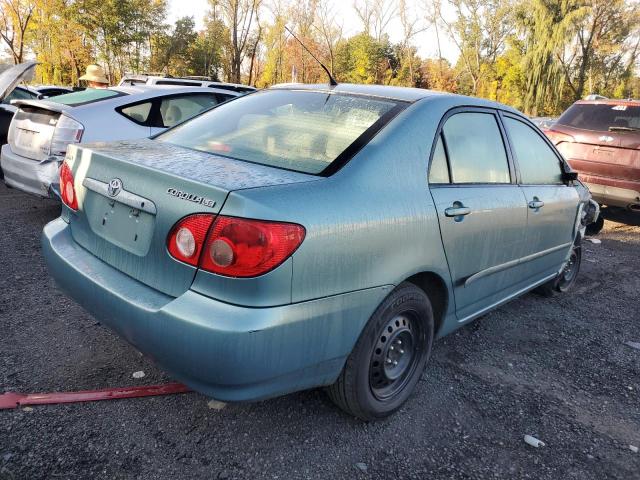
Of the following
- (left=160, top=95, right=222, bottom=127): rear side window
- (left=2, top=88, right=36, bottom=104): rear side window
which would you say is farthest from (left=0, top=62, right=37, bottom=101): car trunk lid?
(left=2, top=88, right=36, bottom=104): rear side window

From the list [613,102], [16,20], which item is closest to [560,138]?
[613,102]

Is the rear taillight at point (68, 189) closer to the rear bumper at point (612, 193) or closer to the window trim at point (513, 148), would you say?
the window trim at point (513, 148)

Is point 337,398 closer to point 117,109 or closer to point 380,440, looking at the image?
point 380,440

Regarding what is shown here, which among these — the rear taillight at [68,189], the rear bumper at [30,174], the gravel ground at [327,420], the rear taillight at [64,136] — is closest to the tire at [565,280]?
the gravel ground at [327,420]

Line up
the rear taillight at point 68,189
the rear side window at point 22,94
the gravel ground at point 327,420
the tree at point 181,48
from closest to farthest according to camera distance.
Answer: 1. the gravel ground at point 327,420
2. the rear taillight at point 68,189
3. the rear side window at point 22,94
4. the tree at point 181,48

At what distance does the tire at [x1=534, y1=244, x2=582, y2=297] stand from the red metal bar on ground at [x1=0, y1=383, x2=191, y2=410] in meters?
3.25

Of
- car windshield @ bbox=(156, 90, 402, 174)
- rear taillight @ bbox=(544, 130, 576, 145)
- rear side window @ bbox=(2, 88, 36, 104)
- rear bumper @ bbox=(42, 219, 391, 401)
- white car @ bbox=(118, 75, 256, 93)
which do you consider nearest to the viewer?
rear bumper @ bbox=(42, 219, 391, 401)

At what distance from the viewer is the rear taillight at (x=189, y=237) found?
6.01 ft

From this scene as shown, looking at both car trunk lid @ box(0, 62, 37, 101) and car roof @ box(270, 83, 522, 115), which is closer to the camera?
car roof @ box(270, 83, 522, 115)

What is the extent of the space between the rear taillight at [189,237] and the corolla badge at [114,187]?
0.41m

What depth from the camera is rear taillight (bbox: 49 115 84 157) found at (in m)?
4.84

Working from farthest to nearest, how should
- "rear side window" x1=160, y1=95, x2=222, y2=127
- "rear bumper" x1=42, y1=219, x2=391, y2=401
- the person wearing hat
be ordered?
1. the person wearing hat
2. "rear side window" x1=160, y1=95, x2=222, y2=127
3. "rear bumper" x1=42, y1=219, x2=391, y2=401

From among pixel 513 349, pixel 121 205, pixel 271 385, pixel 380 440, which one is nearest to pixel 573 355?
pixel 513 349

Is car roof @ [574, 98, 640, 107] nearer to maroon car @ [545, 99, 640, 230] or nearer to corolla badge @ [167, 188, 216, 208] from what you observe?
maroon car @ [545, 99, 640, 230]
